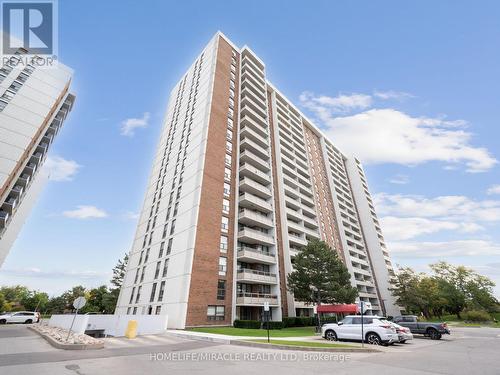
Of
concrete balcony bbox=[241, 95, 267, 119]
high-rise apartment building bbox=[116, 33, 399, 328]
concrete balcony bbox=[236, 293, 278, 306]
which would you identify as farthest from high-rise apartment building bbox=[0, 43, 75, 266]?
concrete balcony bbox=[236, 293, 278, 306]

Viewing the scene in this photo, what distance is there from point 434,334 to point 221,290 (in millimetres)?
20323

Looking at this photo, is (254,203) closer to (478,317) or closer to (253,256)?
(253,256)

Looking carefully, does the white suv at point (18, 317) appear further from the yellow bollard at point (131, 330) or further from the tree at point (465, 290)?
the tree at point (465, 290)

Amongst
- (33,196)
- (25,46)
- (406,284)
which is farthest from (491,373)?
(33,196)

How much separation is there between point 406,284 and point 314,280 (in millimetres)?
45711

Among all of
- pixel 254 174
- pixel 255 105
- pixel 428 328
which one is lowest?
pixel 428 328

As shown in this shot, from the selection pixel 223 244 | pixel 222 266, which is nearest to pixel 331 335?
pixel 222 266

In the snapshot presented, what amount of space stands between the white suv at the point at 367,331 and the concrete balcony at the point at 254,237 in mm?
17040

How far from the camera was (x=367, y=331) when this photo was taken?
55.6 feet

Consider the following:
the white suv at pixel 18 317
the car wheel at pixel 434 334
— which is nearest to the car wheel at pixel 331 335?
the car wheel at pixel 434 334

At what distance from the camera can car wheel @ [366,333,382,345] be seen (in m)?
16.5

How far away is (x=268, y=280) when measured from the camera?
3422 centimetres

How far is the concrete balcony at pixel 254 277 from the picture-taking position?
3177 centimetres

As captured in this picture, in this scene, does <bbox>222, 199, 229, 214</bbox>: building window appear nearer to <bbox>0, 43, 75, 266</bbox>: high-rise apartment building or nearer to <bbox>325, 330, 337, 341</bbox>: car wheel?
<bbox>325, 330, 337, 341</bbox>: car wheel
